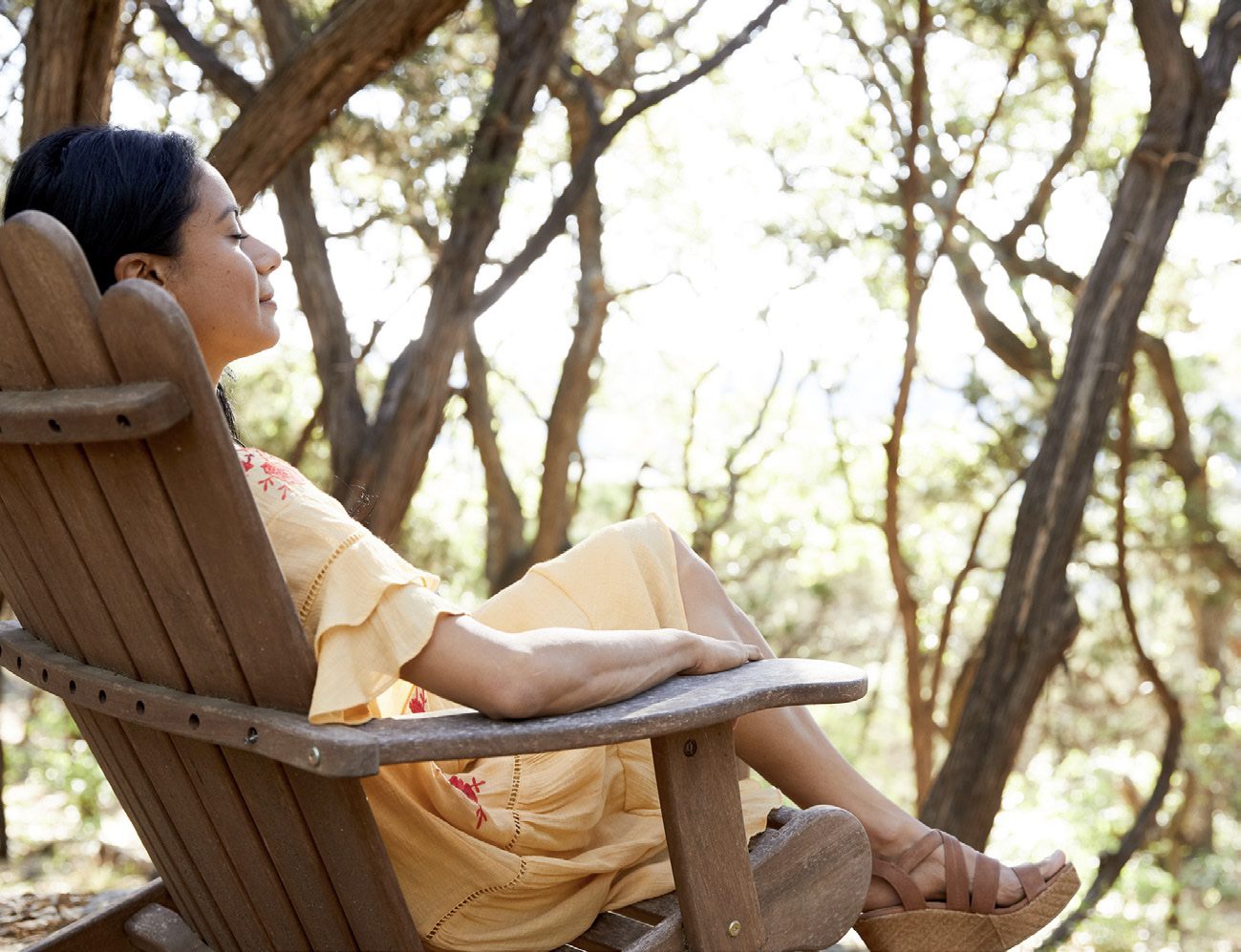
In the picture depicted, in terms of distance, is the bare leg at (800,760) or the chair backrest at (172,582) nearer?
the chair backrest at (172,582)

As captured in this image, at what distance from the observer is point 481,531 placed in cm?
1226

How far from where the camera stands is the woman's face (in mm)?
1627

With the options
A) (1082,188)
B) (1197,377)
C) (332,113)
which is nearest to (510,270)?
(332,113)

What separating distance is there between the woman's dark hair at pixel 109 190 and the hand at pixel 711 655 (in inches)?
25.3

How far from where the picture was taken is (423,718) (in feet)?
4.47

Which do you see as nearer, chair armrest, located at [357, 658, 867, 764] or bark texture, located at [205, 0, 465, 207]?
chair armrest, located at [357, 658, 867, 764]

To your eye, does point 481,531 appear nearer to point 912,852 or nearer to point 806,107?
point 806,107

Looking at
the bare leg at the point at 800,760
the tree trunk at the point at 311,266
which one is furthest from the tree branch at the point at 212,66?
the bare leg at the point at 800,760

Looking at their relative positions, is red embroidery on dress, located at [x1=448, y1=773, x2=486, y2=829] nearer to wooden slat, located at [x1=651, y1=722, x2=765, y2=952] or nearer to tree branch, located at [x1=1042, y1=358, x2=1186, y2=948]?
wooden slat, located at [x1=651, y1=722, x2=765, y2=952]

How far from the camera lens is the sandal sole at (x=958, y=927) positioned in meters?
1.96

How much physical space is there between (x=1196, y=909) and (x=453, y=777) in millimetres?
9555

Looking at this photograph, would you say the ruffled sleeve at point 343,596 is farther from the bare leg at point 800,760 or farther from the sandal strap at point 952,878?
the sandal strap at point 952,878

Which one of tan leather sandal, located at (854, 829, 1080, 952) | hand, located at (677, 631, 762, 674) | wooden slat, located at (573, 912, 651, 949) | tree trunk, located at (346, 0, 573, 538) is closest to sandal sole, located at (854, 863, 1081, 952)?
tan leather sandal, located at (854, 829, 1080, 952)

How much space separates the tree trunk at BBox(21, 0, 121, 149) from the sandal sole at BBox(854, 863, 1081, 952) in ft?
8.98
